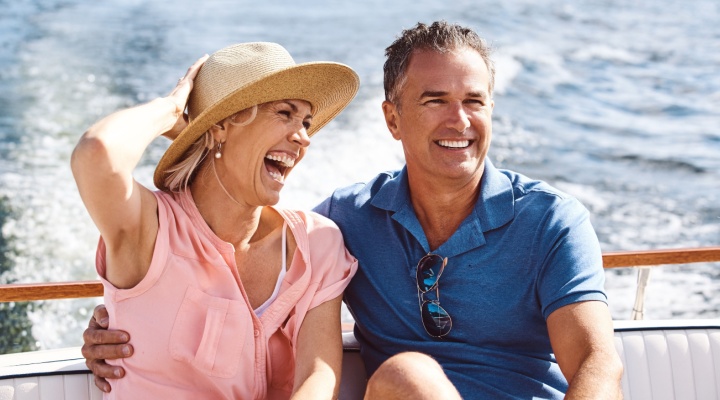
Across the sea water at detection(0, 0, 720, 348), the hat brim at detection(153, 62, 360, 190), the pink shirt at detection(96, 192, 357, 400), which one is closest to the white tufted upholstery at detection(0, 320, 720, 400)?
the pink shirt at detection(96, 192, 357, 400)

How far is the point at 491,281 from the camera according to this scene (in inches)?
81.4

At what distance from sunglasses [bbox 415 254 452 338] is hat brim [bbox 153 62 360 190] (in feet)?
1.59

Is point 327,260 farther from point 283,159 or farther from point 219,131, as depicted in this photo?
point 219,131

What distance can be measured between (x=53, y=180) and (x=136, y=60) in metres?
2.04

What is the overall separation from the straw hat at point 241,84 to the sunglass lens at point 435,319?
1.87ft

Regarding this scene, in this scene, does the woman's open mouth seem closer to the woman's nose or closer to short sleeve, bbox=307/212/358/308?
the woman's nose

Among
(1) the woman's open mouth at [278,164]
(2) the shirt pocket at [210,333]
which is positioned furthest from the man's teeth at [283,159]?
(2) the shirt pocket at [210,333]

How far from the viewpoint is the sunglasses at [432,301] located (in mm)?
2096

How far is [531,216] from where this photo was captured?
6.77 ft

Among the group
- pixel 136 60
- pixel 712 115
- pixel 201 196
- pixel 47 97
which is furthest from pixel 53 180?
pixel 712 115

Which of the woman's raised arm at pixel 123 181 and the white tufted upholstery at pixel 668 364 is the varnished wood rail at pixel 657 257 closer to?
the white tufted upholstery at pixel 668 364

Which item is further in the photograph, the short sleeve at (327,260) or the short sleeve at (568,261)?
the short sleeve at (327,260)

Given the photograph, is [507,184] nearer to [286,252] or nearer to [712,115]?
[286,252]

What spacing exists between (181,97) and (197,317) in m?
0.48
